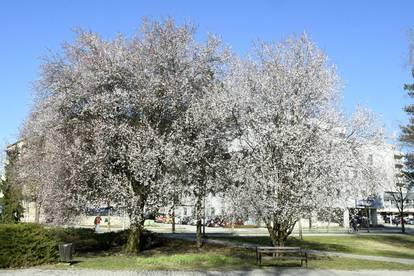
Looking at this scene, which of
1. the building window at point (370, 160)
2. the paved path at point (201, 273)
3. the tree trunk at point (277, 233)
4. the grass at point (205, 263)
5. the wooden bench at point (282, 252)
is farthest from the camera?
the building window at point (370, 160)

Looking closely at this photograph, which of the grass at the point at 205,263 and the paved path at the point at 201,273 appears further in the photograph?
the grass at the point at 205,263

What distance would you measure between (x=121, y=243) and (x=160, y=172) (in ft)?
24.8

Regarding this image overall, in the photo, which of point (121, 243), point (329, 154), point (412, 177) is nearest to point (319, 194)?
point (329, 154)

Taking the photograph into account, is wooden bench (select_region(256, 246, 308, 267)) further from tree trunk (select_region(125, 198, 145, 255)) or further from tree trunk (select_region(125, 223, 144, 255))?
tree trunk (select_region(125, 223, 144, 255))

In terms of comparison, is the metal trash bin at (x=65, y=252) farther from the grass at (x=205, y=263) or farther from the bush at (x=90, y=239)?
the bush at (x=90, y=239)

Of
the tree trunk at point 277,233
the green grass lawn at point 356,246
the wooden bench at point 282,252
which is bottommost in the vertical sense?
the green grass lawn at point 356,246

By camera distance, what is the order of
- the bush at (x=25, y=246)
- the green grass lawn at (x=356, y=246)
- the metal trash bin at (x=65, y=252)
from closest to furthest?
the bush at (x=25, y=246)
the metal trash bin at (x=65, y=252)
the green grass lawn at (x=356, y=246)

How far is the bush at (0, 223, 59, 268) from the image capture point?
1622 centimetres

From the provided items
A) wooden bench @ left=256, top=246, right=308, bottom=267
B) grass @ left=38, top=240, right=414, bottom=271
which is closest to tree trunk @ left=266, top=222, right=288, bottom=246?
grass @ left=38, top=240, right=414, bottom=271

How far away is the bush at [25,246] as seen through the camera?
1622cm

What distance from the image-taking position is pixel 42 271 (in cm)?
1536

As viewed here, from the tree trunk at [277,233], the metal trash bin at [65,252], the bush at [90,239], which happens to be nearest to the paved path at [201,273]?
the metal trash bin at [65,252]

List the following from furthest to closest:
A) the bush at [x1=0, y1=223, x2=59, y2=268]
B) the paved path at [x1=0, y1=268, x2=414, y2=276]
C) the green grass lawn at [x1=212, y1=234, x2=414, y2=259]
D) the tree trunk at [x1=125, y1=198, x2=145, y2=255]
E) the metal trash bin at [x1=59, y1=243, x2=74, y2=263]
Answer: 1. the green grass lawn at [x1=212, y1=234, x2=414, y2=259]
2. the tree trunk at [x1=125, y1=198, x2=145, y2=255]
3. the metal trash bin at [x1=59, y1=243, x2=74, y2=263]
4. the bush at [x1=0, y1=223, x2=59, y2=268]
5. the paved path at [x1=0, y1=268, x2=414, y2=276]

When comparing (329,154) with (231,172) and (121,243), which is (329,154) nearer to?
(231,172)
